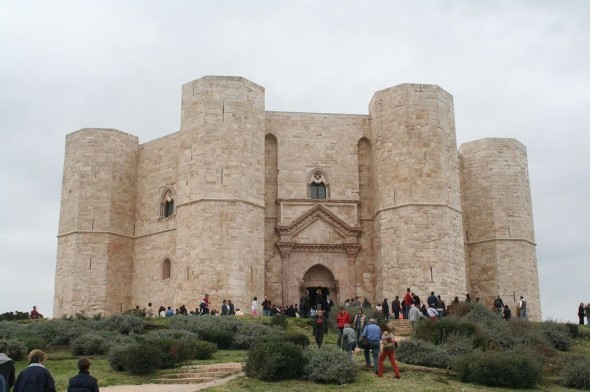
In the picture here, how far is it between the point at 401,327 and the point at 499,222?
13.2 m

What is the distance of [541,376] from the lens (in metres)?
16.3

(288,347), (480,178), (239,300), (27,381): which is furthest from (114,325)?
(480,178)

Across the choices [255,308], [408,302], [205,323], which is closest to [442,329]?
[408,302]

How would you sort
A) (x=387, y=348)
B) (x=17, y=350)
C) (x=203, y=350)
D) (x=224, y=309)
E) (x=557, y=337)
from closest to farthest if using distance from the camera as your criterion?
(x=387, y=348)
(x=203, y=350)
(x=17, y=350)
(x=557, y=337)
(x=224, y=309)

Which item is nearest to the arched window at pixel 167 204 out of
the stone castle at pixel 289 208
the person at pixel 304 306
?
the stone castle at pixel 289 208

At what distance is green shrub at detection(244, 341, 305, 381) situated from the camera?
15234mm

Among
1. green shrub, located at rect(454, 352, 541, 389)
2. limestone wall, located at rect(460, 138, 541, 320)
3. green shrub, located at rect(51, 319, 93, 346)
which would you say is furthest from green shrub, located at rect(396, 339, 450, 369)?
limestone wall, located at rect(460, 138, 541, 320)

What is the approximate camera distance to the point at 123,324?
76.8 ft

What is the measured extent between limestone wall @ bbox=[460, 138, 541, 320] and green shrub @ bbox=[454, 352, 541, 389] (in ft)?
64.4

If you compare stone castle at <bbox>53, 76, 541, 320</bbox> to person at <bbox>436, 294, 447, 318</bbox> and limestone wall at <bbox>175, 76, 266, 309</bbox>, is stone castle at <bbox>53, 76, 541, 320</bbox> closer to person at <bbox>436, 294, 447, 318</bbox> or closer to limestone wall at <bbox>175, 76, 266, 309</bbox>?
limestone wall at <bbox>175, 76, 266, 309</bbox>

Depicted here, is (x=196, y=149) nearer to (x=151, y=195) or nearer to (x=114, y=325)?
(x=151, y=195)

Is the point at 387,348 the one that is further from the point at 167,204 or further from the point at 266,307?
the point at 167,204

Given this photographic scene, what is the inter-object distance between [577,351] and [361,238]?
12511 mm

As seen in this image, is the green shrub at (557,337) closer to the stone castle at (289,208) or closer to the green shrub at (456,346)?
the green shrub at (456,346)
